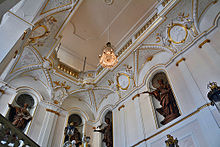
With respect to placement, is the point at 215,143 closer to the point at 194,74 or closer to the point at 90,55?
the point at 194,74

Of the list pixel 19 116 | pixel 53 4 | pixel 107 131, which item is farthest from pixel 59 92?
pixel 53 4

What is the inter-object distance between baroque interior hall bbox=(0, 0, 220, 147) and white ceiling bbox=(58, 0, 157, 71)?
0.06 m

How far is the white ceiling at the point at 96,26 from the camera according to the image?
1018 centimetres

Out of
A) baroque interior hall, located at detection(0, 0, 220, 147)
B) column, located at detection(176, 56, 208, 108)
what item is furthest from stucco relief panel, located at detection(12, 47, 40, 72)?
column, located at detection(176, 56, 208, 108)

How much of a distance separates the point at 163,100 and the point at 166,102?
16 centimetres

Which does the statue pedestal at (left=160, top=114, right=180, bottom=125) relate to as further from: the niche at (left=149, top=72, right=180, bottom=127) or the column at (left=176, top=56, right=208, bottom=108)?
the column at (left=176, top=56, right=208, bottom=108)

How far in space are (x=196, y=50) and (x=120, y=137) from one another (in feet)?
15.1

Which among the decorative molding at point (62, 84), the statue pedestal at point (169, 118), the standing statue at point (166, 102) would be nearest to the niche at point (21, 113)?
the decorative molding at point (62, 84)

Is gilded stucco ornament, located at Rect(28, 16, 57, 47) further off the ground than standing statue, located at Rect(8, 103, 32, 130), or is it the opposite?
gilded stucco ornament, located at Rect(28, 16, 57, 47)

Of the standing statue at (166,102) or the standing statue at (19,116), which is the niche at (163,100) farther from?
the standing statue at (19,116)

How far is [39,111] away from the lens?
27.9 feet

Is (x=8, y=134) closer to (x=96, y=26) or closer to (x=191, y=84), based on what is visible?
(x=191, y=84)

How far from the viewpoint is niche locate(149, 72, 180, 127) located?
257 inches

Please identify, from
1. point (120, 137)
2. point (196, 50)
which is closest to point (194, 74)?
point (196, 50)
